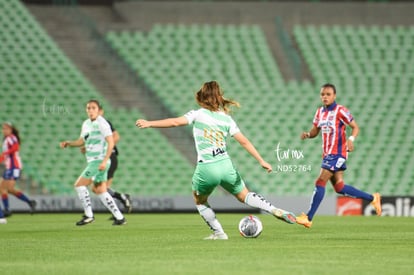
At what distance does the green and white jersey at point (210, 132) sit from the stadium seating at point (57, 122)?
13.8m

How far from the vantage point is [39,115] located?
2675 cm

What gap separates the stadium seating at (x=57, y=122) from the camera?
25766 mm

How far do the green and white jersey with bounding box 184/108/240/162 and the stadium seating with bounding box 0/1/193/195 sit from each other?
13848mm

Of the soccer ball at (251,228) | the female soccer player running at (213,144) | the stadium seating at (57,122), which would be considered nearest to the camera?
the female soccer player running at (213,144)

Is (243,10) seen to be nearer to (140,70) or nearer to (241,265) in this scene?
(140,70)

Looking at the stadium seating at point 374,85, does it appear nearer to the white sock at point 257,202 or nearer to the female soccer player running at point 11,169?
the female soccer player running at point 11,169

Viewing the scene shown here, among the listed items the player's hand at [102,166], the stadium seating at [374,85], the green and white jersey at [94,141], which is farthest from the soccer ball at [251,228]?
the stadium seating at [374,85]

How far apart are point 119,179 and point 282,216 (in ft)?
46.6

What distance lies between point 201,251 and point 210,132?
177 cm

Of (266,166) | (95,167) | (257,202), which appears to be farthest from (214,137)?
(95,167)

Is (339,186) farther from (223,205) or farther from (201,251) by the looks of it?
(223,205)

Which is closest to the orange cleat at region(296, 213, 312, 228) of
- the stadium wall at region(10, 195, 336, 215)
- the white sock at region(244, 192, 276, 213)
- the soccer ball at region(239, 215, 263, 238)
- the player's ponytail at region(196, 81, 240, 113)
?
the soccer ball at region(239, 215, 263, 238)

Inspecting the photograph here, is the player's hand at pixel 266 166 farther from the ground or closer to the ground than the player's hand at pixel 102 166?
farther from the ground

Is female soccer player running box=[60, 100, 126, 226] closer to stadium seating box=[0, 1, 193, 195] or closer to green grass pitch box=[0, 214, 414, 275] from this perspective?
green grass pitch box=[0, 214, 414, 275]
